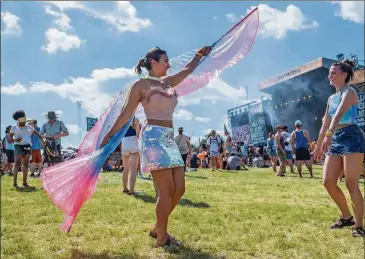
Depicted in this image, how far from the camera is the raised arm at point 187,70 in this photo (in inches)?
181

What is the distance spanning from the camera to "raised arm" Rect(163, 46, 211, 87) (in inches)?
181

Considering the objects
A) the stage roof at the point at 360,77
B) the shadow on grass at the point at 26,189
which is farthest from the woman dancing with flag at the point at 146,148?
the stage roof at the point at 360,77

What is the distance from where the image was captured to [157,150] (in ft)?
14.0

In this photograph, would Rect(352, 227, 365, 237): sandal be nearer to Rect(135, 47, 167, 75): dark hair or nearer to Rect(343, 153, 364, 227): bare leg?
Rect(343, 153, 364, 227): bare leg

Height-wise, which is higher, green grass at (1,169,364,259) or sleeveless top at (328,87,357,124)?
sleeveless top at (328,87,357,124)

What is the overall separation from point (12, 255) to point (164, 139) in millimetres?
2074

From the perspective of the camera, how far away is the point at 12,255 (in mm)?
4312

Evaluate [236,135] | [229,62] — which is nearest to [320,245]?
[229,62]

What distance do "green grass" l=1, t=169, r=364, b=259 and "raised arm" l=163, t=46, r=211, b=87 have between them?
6.14 feet

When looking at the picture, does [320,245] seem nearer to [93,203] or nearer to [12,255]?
[12,255]

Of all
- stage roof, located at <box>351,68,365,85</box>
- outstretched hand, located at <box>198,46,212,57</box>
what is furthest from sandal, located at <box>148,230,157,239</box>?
stage roof, located at <box>351,68,365,85</box>

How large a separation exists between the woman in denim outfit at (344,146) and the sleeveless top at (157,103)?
2095 millimetres

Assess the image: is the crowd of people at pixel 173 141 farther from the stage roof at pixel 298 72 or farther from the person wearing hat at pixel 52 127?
the stage roof at pixel 298 72

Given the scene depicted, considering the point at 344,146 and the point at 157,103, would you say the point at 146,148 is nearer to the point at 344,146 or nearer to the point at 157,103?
the point at 157,103
